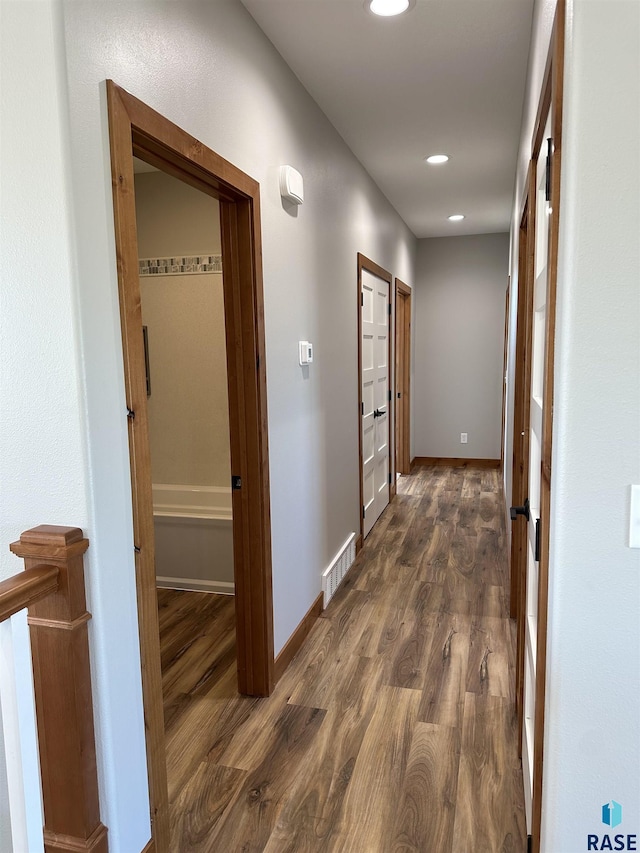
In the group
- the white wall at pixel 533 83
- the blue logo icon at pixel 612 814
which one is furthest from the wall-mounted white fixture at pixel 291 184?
the blue logo icon at pixel 612 814

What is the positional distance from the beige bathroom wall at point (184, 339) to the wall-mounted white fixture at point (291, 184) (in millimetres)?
1201

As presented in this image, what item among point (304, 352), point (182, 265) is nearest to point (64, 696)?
point (304, 352)

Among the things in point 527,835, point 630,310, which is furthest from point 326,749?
point 630,310

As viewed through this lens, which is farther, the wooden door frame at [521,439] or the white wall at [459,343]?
the white wall at [459,343]

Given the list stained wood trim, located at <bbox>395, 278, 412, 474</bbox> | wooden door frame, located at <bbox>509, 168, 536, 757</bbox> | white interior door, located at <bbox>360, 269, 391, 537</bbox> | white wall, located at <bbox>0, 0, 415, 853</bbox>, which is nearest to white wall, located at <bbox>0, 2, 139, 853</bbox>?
white wall, located at <bbox>0, 0, 415, 853</bbox>

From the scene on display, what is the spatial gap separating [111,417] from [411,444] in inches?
225

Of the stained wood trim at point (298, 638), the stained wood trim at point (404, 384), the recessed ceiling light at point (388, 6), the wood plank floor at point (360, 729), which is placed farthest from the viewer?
the stained wood trim at point (404, 384)

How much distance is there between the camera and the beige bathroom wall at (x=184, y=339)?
366 cm

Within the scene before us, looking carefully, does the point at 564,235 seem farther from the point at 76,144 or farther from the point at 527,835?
the point at 527,835

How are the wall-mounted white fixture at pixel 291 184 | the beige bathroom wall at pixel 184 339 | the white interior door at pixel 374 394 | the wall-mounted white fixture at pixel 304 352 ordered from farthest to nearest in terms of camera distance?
the white interior door at pixel 374 394
the beige bathroom wall at pixel 184 339
the wall-mounted white fixture at pixel 304 352
the wall-mounted white fixture at pixel 291 184

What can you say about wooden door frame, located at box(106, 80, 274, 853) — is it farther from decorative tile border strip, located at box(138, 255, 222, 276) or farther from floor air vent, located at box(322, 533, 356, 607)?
decorative tile border strip, located at box(138, 255, 222, 276)

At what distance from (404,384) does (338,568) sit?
3.42 metres

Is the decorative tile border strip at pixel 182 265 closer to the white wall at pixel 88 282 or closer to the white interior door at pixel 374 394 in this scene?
the white interior door at pixel 374 394

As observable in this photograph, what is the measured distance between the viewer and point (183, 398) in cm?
378
